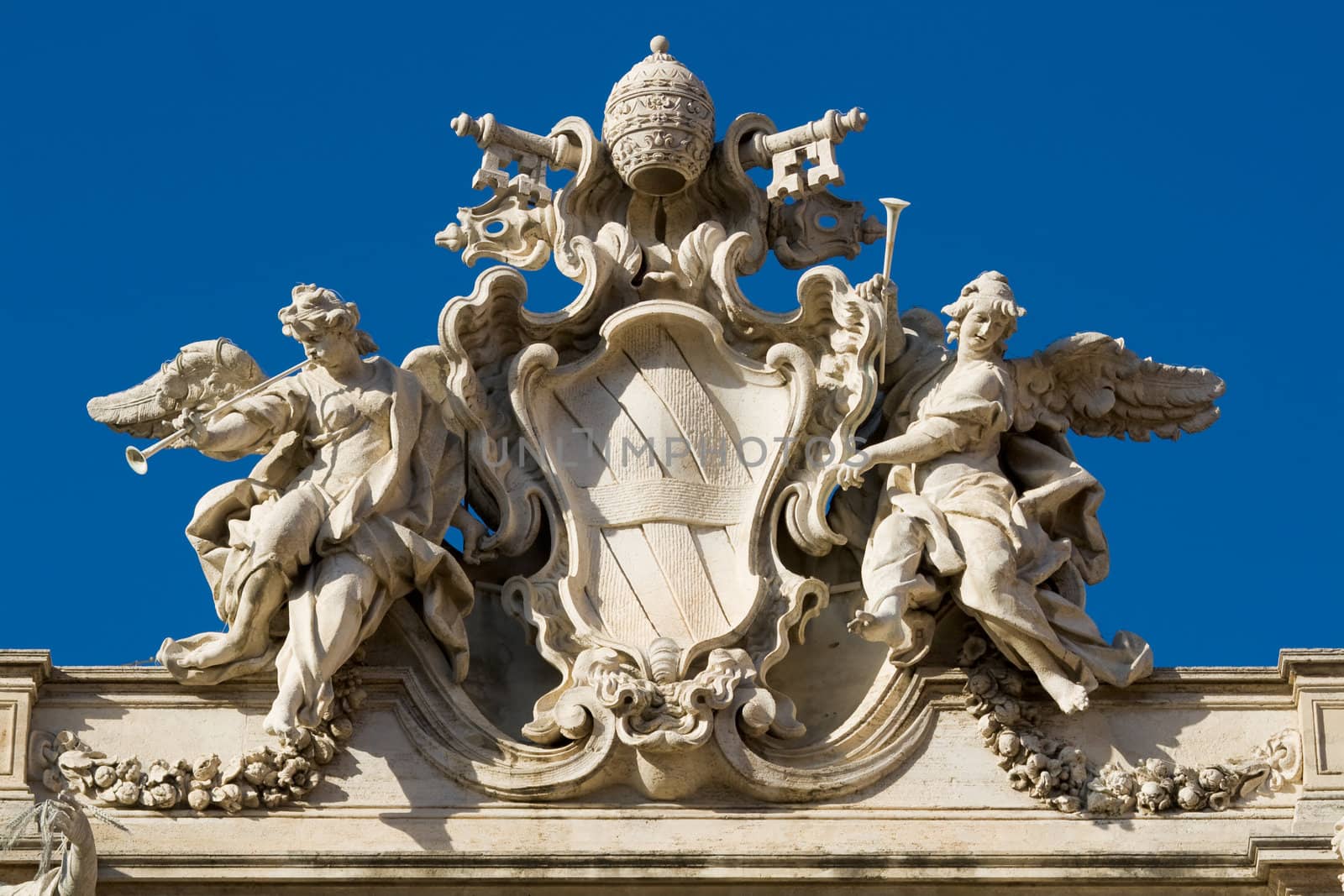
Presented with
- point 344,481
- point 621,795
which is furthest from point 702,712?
point 344,481

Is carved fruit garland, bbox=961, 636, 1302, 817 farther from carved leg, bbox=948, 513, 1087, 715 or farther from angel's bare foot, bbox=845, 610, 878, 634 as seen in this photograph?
angel's bare foot, bbox=845, 610, 878, 634

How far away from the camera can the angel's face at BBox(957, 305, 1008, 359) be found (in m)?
21.8

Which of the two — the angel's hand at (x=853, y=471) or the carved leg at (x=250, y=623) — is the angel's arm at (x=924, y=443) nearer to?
the angel's hand at (x=853, y=471)

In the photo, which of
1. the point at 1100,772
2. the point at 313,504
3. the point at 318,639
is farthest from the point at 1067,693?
the point at 313,504

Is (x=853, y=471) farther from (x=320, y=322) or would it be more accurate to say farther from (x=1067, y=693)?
(x=320, y=322)

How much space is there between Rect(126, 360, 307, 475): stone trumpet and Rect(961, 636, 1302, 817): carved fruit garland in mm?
3475

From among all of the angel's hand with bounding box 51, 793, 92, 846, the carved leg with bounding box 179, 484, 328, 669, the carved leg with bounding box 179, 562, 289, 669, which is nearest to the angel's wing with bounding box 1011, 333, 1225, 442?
the carved leg with bounding box 179, 484, 328, 669

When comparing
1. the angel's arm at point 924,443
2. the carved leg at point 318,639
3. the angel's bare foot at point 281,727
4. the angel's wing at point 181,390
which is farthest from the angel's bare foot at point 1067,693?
the angel's wing at point 181,390

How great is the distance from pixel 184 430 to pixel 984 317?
3695 mm

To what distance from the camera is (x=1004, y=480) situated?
2166 cm

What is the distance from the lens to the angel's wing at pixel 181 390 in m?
21.9

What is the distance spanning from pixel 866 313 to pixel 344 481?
2542 mm

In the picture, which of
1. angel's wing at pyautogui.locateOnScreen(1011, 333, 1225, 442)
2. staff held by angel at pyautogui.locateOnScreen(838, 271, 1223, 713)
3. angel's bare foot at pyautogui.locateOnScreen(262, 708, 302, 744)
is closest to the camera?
angel's bare foot at pyautogui.locateOnScreen(262, 708, 302, 744)

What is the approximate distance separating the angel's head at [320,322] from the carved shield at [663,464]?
86cm
